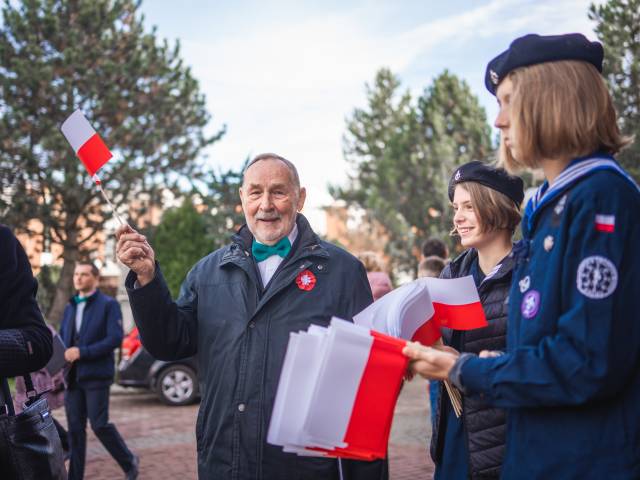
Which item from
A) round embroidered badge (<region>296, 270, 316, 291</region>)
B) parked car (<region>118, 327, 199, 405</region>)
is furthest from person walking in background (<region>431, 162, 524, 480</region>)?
parked car (<region>118, 327, 199, 405</region>)

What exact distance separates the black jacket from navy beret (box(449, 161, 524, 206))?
38 centimetres

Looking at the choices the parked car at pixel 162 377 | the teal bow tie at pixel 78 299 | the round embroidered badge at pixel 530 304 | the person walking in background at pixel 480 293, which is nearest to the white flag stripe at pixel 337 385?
the round embroidered badge at pixel 530 304

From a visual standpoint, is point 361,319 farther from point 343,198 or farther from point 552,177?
point 343,198

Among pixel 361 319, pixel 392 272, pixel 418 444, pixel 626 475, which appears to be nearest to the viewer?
pixel 626 475

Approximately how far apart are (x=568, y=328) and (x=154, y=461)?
21.3ft

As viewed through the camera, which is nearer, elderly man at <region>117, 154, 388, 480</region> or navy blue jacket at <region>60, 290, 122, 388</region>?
elderly man at <region>117, 154, 388, 480</region>

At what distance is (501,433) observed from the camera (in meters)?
2.60

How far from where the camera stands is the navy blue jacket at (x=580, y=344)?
5.27ft

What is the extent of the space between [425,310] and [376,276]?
16.6 ft

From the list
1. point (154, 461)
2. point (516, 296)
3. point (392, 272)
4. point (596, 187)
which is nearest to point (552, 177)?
point (596, 187)

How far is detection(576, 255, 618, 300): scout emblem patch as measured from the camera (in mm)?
1605

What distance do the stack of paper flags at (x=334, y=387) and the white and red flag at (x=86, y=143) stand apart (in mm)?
1464

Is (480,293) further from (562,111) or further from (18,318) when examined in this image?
(18,318)

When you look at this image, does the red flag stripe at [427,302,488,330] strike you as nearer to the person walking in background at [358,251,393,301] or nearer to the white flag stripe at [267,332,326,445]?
the white flag stripe at [267,332,326,445]
